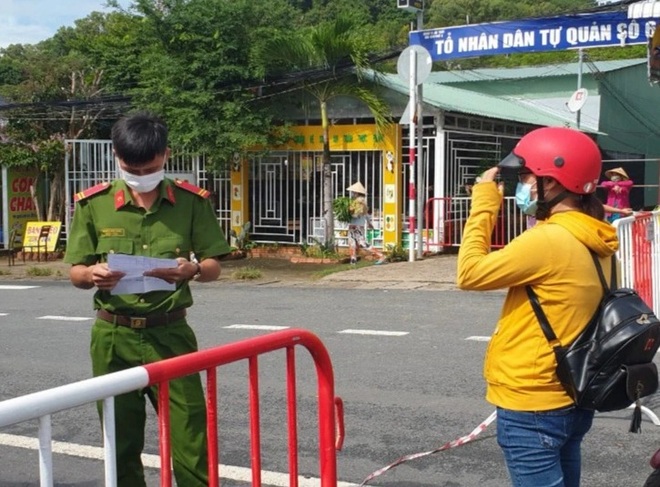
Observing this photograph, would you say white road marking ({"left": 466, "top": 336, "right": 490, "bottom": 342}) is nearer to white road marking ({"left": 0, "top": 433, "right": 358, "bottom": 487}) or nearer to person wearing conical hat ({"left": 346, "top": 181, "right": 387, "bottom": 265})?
white road marking ({"left": 0, "top": 433, "right": 358, "bottom": 487})

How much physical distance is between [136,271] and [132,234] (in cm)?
23

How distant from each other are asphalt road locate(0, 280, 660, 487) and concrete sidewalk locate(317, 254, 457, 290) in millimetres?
1073

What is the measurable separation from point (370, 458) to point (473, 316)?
17.6ft

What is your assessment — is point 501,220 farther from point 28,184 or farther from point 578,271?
point 578,271

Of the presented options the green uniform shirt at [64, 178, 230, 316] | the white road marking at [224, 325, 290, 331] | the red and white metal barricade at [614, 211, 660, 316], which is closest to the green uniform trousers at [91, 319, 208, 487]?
the green uniform shirt at [64, 178, 230, 316]

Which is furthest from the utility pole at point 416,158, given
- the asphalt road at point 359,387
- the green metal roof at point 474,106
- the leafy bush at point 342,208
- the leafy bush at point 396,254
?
the asphalt road at point 359,387

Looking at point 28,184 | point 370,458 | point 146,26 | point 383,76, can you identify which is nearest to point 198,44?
point 146,26

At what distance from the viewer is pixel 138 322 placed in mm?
3945

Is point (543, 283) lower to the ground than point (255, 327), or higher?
higher

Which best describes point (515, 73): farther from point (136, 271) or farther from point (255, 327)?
point (136, 271)

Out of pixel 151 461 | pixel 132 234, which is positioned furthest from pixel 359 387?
pixel 132 234

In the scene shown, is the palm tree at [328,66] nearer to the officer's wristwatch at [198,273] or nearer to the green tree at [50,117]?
the green tree at [50,117]

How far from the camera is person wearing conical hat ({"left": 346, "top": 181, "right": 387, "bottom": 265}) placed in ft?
58.0

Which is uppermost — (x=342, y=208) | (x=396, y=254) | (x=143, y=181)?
(x=143, y=181)
